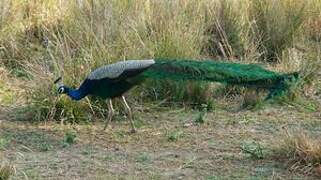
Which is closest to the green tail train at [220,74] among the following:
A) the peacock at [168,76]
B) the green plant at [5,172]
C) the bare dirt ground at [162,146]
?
the peacock at [168,76]

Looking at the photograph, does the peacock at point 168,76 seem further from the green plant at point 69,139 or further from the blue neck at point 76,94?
the green plant at point 69,139

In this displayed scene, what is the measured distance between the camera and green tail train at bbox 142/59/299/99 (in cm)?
530

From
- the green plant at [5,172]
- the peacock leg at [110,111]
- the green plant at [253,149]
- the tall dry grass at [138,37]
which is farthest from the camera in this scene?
the tall dry grass at [138,37]

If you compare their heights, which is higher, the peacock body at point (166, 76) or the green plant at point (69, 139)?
the peacock body at point (166, 76)

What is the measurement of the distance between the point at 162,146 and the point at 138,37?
1.65m

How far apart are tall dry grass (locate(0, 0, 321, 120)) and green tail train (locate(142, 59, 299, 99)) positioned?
0.71 m

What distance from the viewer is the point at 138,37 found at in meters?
6.48

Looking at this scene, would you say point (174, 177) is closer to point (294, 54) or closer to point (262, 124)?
point (262, 124)

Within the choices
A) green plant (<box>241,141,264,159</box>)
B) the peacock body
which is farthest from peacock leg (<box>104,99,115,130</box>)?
green plant (<box>241,141,264,159</box>)

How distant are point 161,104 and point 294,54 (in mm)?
1476

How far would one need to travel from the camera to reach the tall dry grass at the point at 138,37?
6.02 meters

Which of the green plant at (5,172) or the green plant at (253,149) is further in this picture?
the green plant at (253,149)

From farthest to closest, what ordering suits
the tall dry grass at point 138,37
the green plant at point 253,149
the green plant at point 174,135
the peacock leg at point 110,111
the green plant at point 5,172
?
the tall dry grass at point 138,37
the peacock leg at point 110,111
the green plant at point 174,135
the green plant at point 253,149
the green plant at point 5,172

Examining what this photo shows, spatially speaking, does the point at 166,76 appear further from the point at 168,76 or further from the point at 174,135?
the point at 174,135
